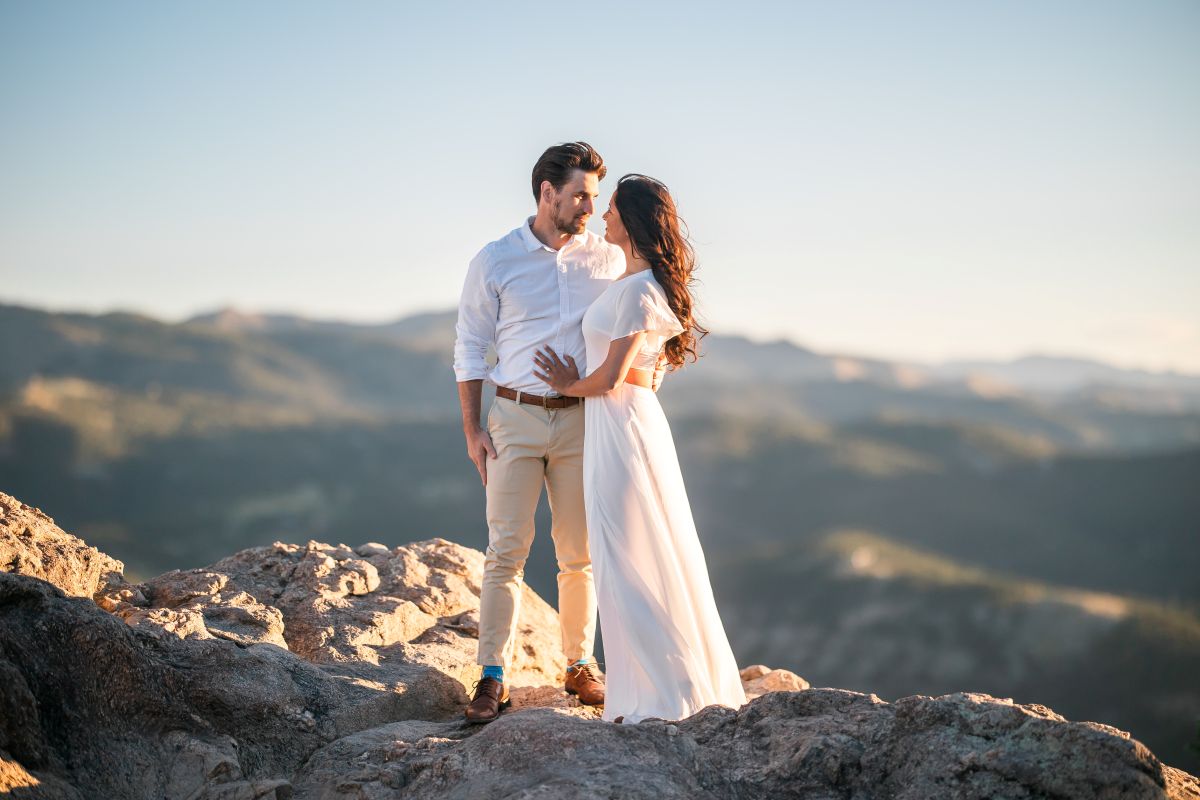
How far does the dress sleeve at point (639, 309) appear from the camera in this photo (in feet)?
16.4

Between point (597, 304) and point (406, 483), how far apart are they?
144387 millimetres

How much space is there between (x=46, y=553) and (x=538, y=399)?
2.64m

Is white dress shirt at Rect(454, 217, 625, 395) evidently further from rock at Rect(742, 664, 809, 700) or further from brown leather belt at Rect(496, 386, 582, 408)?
rock at Rect(742, 664, 809, 700)

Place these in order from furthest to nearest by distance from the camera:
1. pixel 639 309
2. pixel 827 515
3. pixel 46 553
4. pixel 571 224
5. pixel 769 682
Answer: pixel 827 515 → pixel 769 682 → pixel 46 553 → pixel 571 224 → pixel 639 309

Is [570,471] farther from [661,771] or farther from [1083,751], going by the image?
[1083,751]

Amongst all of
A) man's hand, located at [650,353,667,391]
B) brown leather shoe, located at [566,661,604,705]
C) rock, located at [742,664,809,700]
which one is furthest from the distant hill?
man's hand, located at [650,353,667,391]

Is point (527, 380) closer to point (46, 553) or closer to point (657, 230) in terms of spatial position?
point (657, 230)

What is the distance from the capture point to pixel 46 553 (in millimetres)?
5477

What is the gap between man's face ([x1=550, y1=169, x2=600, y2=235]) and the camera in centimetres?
526

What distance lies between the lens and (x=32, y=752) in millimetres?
3736

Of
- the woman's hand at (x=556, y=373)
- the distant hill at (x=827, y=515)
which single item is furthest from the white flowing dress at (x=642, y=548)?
the distant hill at (x=827, y=515)

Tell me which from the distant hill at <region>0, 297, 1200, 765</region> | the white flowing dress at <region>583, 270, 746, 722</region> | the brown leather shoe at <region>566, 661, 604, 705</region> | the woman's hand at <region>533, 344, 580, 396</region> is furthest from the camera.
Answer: the distant hill at <region>0, 297, 1200, 765</region>

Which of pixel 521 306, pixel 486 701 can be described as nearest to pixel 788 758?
pixel 486 701

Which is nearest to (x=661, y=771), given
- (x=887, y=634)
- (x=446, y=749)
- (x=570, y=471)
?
(x=446, y=749)
